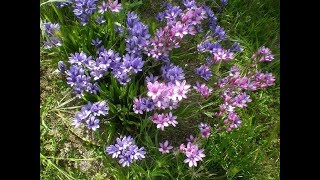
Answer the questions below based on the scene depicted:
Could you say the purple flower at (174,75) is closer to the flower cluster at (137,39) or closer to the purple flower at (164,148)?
the flower cluster at (137,39)

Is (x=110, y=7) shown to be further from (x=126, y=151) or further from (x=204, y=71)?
(x=126, y=151)

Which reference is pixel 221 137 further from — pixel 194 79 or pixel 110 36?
pixel 110 36

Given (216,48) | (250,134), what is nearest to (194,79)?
(216,48)

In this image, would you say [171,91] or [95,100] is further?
[95,100]

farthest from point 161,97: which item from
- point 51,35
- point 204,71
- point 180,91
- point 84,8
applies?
point 51,35

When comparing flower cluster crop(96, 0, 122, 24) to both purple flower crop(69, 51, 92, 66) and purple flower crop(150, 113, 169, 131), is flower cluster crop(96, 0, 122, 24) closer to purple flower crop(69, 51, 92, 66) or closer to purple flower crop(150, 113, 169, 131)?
purple flower crop(69, 51, 92, 66)

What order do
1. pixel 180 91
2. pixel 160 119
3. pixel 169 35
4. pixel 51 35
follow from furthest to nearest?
pixel 51 35, pixel 169 35, pixel 160 119, pixel 180 91
